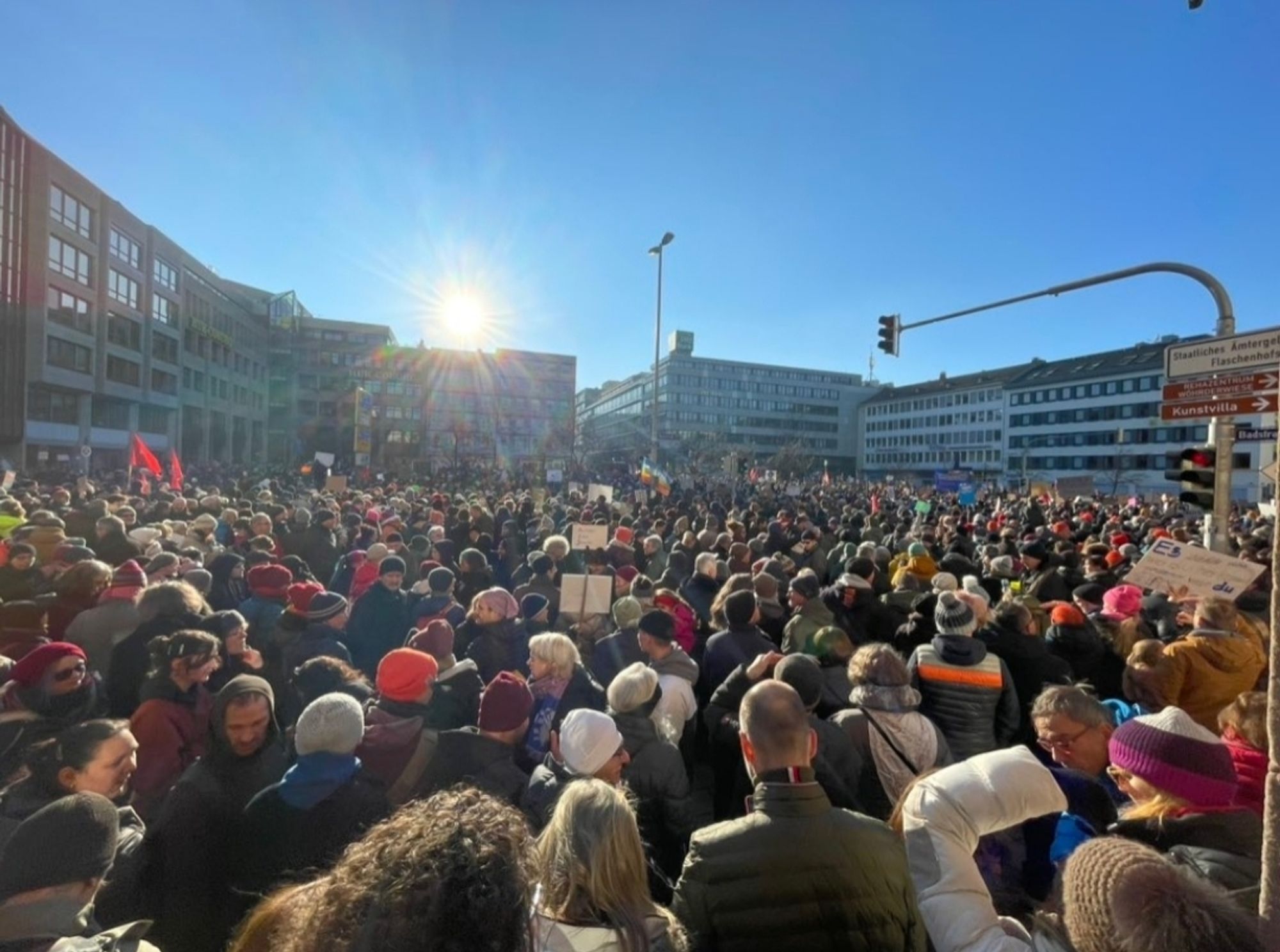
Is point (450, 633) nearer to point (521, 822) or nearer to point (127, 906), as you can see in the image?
point (127, 906)

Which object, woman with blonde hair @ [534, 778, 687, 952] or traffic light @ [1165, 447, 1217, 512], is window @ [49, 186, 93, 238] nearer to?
woman with blonde hair @ [534, 778, 687, 952]

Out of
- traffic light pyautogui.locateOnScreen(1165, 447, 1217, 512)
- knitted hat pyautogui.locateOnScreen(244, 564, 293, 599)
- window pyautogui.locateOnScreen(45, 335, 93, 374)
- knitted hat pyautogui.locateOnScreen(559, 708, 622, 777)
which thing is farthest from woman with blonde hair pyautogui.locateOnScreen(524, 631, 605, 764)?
window pyautogui.locateOnScreen(45, 335, 93, 374)

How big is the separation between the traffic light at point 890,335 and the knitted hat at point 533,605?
9.04 meters

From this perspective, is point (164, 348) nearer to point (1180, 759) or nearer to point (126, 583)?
point (126, 583)

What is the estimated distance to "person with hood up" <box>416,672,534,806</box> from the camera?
322cm

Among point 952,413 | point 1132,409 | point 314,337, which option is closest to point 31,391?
point 314,337

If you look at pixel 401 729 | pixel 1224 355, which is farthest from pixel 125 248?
pixel 1224 355

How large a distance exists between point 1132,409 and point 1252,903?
312 feet

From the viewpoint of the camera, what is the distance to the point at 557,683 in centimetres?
419

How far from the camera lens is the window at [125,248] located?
47625 millimetres

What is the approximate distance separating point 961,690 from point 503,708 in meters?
2.75

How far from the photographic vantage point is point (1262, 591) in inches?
262

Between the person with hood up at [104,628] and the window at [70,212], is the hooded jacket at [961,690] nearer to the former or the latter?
the person with hood up at [104,628]

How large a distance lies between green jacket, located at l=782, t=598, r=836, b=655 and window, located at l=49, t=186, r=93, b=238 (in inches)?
2084
